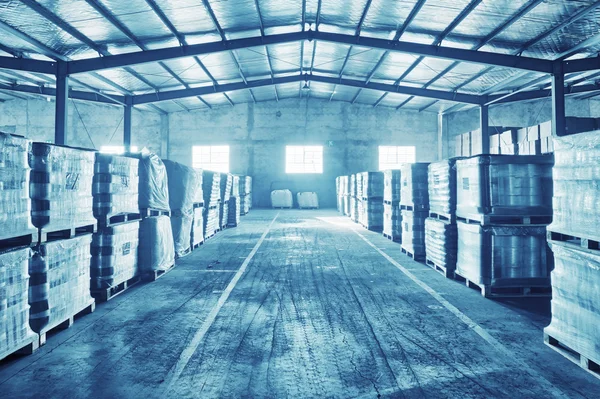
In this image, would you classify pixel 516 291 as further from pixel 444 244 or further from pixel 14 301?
pixel 14 301

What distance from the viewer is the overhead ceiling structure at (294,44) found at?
9273 millimetres

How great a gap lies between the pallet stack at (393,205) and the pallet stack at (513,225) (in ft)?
14.6

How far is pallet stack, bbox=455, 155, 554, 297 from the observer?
187 inches

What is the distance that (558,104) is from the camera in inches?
426

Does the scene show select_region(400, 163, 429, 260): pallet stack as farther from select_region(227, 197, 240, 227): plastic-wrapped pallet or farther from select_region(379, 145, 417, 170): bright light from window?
select_region(379, 145, 417, 170): bright light from window

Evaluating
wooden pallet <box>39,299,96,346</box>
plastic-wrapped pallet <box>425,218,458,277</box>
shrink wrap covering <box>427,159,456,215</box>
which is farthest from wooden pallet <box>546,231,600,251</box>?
wooden pallet <box>39,299,96,346</box>

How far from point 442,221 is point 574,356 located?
3.18m

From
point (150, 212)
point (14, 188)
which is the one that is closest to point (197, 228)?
point (150, 212)

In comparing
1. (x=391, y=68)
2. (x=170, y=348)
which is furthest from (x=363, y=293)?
(x=391, y=68)

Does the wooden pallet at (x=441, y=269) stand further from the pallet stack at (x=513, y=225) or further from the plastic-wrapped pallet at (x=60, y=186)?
the plastic-wrapped pallet at (x=60, y=186)

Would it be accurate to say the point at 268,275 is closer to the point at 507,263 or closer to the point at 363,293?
the point at 363,293

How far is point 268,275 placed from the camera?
6.04 metres

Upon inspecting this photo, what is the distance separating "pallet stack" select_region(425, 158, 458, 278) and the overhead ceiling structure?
5.41 metres

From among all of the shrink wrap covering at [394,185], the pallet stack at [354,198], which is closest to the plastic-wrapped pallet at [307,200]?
the pallet stack at [354,198]
